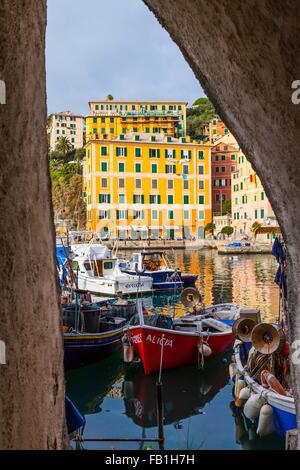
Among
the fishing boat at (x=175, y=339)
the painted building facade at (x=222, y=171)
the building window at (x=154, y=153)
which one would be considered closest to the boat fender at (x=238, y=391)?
the fishing boat at (x=175, y=339)

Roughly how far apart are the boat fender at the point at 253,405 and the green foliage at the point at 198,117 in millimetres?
88345

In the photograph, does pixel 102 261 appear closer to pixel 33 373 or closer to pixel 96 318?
pixel 96 318

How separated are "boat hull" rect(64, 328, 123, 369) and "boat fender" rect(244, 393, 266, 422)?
14.8 feet

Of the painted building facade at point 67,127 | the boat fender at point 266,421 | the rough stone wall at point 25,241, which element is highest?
the painted building facade at point 67,127

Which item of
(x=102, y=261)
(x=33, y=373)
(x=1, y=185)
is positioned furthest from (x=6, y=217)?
(x=102, y=261)

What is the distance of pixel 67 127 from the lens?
10394 centimetres

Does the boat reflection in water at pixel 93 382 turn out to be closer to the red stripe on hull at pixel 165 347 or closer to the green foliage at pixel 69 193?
the red stripe on hull at pixel 165 347

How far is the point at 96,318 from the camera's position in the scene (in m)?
12.2

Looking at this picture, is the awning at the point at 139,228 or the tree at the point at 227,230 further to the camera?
the tree at the point at 227,230

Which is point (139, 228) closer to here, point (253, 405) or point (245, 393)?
point (245, 393)

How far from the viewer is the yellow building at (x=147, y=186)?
5494cm

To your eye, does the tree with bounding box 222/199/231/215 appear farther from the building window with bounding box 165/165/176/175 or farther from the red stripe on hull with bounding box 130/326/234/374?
the red stripe on hull with bounding box 130/326/234/374

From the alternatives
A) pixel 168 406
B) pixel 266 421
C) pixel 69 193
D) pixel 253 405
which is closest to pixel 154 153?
pixel 69 193

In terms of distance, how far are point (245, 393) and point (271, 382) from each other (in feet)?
3.13
